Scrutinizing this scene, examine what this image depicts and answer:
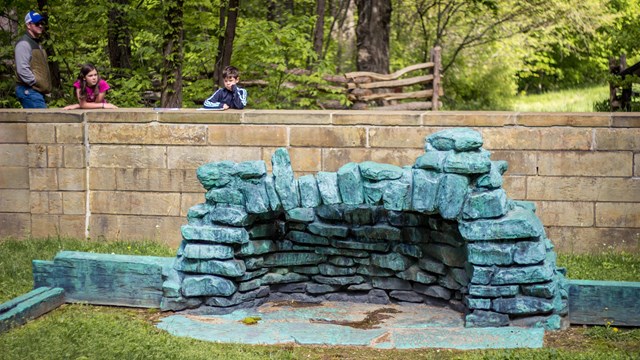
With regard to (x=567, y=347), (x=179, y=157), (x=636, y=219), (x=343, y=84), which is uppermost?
(x=343, y=84)


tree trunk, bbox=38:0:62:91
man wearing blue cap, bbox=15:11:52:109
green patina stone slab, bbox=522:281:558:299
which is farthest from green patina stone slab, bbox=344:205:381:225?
tree trunk, bbox=38:0:62:91

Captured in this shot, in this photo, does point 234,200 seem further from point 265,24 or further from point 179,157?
point 265,24

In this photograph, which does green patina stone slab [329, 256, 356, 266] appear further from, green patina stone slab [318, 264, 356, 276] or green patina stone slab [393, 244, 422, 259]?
green patina stone slab [393, 244, 422, 259]

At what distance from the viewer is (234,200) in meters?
7.35

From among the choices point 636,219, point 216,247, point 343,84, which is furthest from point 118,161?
point 343,84

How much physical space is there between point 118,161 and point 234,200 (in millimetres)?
3587

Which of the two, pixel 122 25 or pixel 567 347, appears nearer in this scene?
pixel 567 347

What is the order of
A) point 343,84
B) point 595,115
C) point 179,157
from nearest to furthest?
point 595,115
point 179,157
point 343,84

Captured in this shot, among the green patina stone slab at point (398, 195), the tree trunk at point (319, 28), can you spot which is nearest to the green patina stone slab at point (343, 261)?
the green patina stone slab at point (398, 195)

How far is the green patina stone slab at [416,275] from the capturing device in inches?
301

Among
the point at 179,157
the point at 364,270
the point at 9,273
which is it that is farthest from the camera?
the point at 179,157

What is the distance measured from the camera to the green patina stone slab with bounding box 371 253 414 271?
770cm

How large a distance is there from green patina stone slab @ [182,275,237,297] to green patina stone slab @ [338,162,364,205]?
123 centimetres

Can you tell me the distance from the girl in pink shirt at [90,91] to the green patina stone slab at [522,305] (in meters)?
5.79
